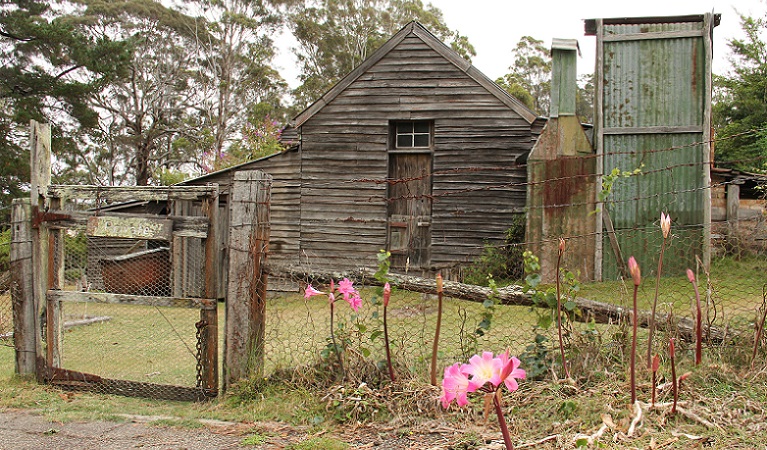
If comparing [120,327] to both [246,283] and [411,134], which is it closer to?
[246,283]

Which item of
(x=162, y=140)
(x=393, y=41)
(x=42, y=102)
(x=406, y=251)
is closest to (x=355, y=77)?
(x=393, y=41)

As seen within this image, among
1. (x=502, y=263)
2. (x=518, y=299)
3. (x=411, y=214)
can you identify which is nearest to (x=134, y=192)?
(x=518, y=299)

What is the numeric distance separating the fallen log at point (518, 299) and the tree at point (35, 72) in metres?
20.6

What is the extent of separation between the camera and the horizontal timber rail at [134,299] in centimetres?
454

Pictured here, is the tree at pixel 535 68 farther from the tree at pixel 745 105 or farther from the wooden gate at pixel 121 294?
the wooden gate at pixel 121 294

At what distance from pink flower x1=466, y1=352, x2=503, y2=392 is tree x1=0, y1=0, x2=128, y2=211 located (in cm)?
2279

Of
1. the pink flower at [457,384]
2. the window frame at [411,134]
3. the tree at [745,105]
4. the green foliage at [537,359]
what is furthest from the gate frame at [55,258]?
the tree at [745,105]

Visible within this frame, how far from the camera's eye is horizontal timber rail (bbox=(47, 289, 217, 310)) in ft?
14.9

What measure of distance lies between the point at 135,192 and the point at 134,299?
2.78 feet

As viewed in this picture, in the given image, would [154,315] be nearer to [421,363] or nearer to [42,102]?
[421,363]

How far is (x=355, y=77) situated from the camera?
12.3 meters

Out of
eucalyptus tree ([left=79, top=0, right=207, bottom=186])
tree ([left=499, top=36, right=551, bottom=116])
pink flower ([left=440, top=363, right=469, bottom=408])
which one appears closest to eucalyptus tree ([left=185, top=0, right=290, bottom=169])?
eucalyptus tree ([left=79, top=0, right=207, bottom=186])

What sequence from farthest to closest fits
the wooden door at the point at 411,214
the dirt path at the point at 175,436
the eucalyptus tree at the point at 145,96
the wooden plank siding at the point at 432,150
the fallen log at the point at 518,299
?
the eucalyptus tree at the point at 145,96, the wooden door at the point at 411,214, the wooden plank siding at the point at 432,150, the fallen log at the point at 518,299, the dirt path at the point at 175,436

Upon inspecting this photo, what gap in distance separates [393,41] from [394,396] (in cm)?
950
